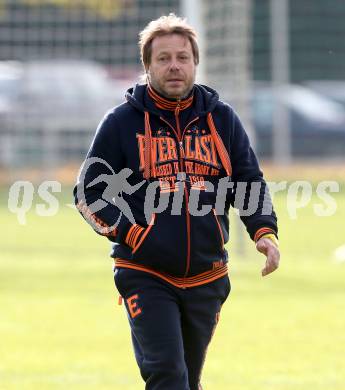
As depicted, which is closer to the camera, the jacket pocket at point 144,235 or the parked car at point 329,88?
the jacket pocket at point 144,235

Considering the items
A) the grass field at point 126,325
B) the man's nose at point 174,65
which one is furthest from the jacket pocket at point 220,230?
the grass field at point 126,325

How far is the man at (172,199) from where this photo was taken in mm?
5184

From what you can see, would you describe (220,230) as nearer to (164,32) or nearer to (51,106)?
(164,32)

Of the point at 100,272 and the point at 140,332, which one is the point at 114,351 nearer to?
the point at 140,332

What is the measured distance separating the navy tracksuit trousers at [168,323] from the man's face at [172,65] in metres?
0.79

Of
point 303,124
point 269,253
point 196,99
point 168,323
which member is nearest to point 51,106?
point 303,124

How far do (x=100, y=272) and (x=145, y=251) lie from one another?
27.5 feet

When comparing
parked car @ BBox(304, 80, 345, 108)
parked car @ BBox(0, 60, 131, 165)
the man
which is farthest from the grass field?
parked car @ BBox(304, 80, 345, 108)

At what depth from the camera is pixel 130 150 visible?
5.30 meters

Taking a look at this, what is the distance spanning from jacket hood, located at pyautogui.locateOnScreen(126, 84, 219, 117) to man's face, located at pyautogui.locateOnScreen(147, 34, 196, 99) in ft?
0.30

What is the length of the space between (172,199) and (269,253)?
1.53 ft

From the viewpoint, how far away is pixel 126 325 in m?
9.55

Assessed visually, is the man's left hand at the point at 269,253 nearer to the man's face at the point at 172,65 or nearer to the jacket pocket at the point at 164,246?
the jacket pocket at the point at 164,246

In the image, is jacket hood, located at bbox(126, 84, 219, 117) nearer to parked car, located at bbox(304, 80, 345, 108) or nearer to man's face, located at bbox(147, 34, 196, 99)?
man's face, located at bbox(147, 34, 196, 99)
